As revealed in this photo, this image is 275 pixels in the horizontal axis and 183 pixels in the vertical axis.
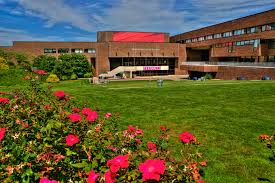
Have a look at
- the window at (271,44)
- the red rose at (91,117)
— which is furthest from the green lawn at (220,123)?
the window at (271,44)

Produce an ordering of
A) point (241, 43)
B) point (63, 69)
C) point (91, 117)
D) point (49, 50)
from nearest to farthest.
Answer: point (91, 117)
point (241, 43)
point (63, 69)
point (49, 50)

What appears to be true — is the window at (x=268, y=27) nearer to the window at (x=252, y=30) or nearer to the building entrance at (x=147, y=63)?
the window at (x=252, y=30)

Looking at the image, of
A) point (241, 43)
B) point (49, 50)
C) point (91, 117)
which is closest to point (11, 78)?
point (91, 117)

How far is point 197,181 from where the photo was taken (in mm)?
3002

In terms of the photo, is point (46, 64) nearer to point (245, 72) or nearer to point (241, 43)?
point (241, 43)

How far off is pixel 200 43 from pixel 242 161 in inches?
2674

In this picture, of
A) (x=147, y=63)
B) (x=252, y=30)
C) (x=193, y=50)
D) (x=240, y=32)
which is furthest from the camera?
(x=193, y=50)

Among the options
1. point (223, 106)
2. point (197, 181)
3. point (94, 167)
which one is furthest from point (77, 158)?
point (223, 106)

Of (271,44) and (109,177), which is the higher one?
(271,44)

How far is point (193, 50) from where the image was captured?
3135 inches

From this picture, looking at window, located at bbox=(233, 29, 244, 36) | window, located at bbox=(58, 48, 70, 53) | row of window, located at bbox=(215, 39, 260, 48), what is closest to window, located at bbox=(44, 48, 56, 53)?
window, located at bbox=(58, 48, 70, 53)

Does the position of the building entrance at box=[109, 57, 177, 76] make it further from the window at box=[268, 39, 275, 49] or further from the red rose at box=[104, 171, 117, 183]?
the red rose at box=[104, 171, 117, 183]

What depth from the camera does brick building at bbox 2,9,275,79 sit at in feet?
149

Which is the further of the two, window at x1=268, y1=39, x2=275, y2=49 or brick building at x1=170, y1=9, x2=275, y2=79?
window at x1=268, y1=39, x2=275, y2=49
